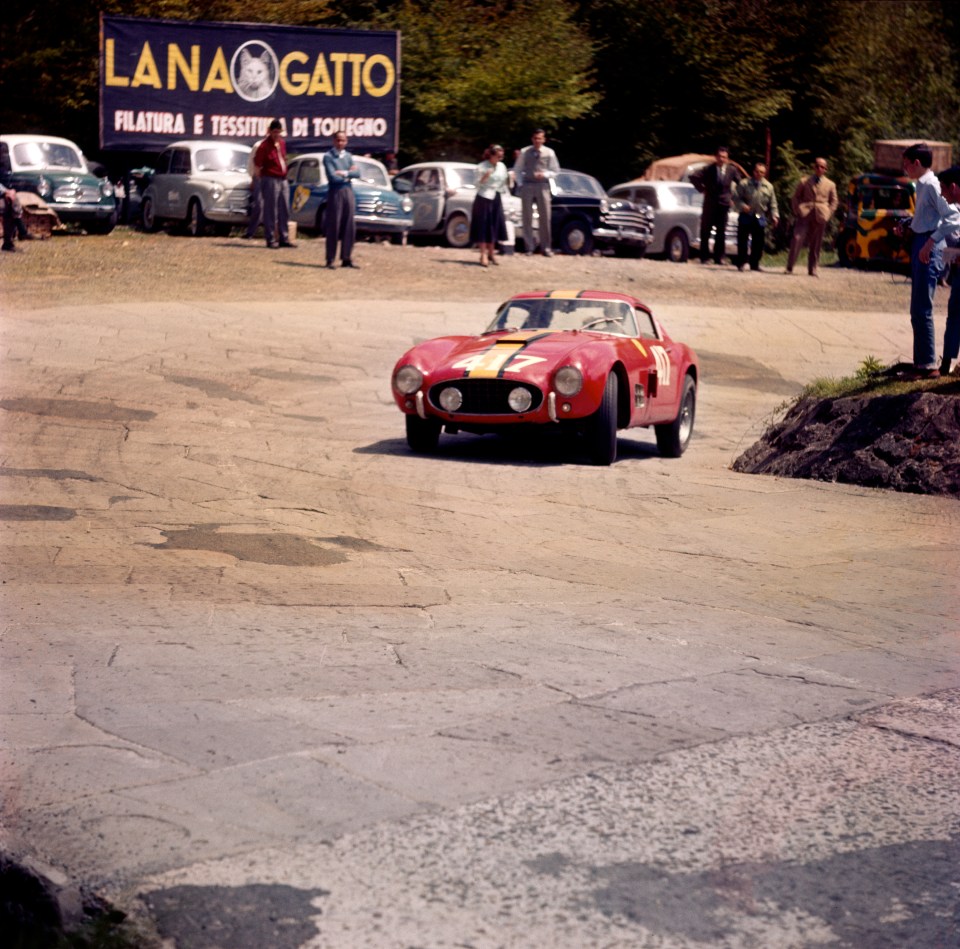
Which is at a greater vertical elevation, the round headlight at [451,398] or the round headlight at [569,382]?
the round headlight at [569,382]

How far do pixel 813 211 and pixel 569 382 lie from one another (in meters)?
16.3

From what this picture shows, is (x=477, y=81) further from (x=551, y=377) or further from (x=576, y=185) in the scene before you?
(x=551, y=377)

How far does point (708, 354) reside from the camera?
1945 cm

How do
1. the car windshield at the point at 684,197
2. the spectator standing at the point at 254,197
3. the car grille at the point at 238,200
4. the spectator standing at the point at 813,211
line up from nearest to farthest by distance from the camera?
1. the spectator standing at the point at 254,197
2. the spectator standing at the point at 813,211
3. the car grille at the point at 238,200
4. the car windshield at the point at 684,197

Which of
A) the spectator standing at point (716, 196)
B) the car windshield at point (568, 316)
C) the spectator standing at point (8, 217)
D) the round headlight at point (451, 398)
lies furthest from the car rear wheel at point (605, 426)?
the spectator standing at point (716, 196)

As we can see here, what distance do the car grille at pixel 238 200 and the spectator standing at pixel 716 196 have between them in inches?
314

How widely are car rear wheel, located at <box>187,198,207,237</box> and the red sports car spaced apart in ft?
53.0

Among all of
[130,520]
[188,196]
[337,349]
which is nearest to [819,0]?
[188,196]

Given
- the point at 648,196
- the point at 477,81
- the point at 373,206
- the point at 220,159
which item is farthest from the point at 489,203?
the point at 477,81

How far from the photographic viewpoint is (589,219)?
99.0ft

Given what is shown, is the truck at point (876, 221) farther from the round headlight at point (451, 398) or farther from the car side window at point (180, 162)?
the round headlight at point (451, 398)

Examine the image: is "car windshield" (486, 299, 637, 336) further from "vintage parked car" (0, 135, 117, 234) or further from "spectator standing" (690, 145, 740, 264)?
"vintage parked car" (0, 135, 117, 234)

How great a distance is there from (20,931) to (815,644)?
3977mm

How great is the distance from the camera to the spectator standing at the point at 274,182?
82.0ft
